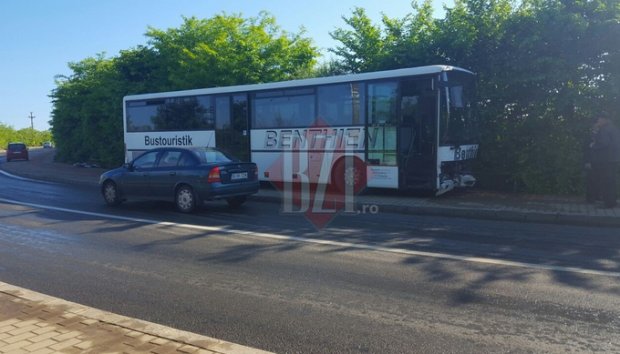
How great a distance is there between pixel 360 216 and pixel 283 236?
274 centimetres

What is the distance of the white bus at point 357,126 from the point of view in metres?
12.4

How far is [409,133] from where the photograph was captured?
12.6m

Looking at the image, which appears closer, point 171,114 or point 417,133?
point 417,133

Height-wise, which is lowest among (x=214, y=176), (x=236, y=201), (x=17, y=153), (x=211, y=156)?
(x=236, y=201)

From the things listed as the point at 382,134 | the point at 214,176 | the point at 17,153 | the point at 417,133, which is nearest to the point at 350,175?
the point at 382,134

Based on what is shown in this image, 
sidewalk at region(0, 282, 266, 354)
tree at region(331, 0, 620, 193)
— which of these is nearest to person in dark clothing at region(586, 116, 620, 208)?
tree at region(331, 0, 620, 193)

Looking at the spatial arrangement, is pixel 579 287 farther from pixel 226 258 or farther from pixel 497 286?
pixel 226 258

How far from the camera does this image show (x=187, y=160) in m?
12.1

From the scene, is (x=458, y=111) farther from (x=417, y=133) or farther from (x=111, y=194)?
(x=111, y=194)

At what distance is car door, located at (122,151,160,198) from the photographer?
41.5 ft

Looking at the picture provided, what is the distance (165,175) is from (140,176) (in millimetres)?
801

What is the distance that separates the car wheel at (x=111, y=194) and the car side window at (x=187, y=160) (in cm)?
218

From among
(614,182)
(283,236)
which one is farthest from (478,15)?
(283,236)

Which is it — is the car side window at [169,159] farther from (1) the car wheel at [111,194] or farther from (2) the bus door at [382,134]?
(2) the bus door at [382,134]
